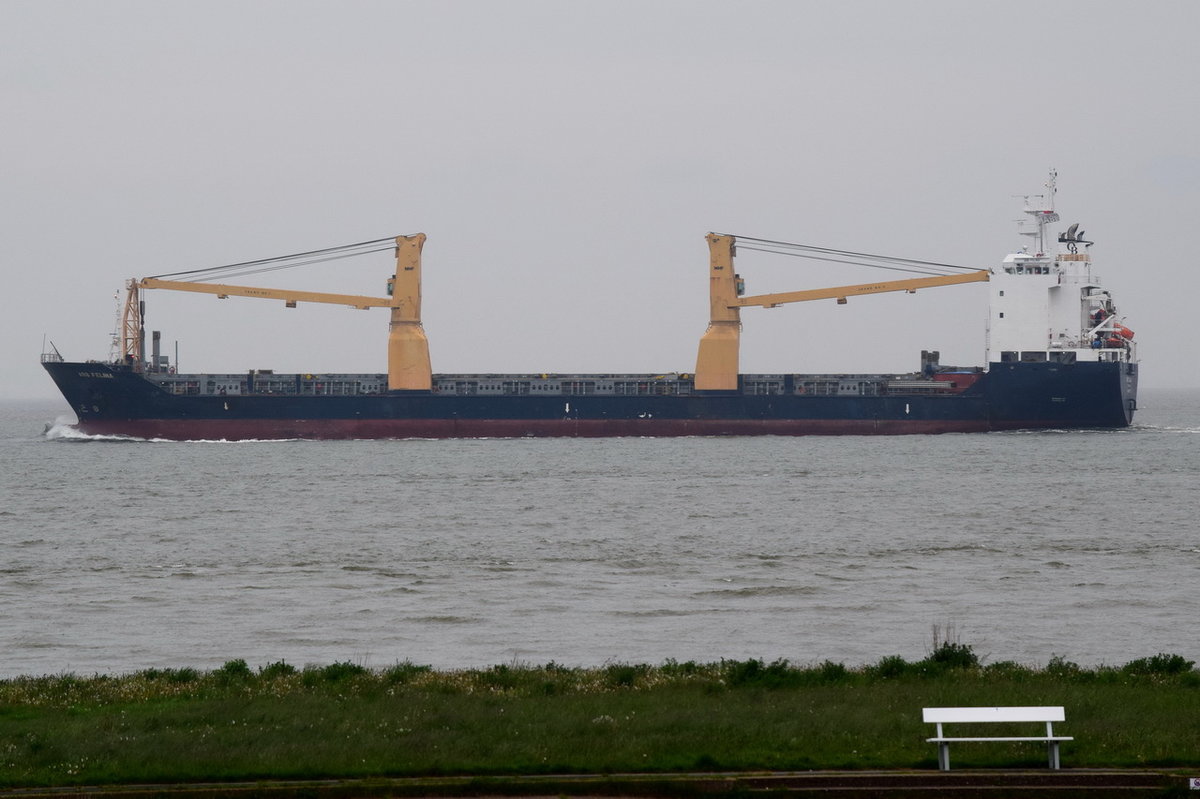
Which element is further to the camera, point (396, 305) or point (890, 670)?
point (396, 305)

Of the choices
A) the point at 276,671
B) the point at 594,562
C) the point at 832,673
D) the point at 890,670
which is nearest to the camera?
the point at 832,673

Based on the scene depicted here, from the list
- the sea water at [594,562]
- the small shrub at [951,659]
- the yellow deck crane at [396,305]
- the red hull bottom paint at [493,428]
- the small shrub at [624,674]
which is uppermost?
the yellow deck crane at [396,305]

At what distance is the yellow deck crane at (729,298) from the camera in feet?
200

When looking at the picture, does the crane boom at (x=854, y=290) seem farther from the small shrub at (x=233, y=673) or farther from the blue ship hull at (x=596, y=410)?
the small shrub at (x=233, y=673)

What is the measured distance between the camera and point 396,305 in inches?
2432

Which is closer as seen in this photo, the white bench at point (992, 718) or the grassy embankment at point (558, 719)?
the white bench at point (992, 718)

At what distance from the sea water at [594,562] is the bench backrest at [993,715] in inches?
229

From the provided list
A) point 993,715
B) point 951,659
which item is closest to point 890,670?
point 951,659

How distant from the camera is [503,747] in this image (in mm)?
9961

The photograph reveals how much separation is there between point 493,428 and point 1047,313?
24.8m

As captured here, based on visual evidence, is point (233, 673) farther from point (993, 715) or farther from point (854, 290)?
point (854, 290)

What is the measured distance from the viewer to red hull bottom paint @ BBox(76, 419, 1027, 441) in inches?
2329

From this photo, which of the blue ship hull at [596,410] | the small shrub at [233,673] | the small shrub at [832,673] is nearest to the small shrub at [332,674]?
the small shrub at [233,673]

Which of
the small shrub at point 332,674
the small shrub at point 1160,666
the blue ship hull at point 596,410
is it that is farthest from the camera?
the blue ship hull at point 596,410
